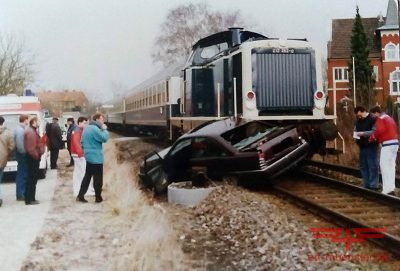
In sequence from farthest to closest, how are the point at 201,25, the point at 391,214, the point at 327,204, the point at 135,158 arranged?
1. the point at 201,25
2. the point at 135,158
3. the point at 327,204
4. the point at 391,214

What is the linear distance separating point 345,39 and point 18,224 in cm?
5178

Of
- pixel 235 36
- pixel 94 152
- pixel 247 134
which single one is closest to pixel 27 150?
pixel 94 152

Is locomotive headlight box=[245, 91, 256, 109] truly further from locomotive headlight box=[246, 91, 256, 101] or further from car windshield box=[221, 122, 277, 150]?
car windshield box=[221, 122, 277, 150]

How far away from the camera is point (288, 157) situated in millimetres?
10602

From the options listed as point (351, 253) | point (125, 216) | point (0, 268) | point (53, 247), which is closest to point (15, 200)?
point (125, 216)

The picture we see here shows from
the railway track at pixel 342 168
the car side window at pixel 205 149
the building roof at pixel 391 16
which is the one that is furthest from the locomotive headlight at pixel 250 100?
the building roof at pixel 391 16

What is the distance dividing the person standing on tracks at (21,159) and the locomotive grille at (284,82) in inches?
198

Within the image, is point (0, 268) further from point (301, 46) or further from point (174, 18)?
point (174, 18)

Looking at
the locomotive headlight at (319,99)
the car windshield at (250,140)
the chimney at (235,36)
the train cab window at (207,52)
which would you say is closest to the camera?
the car windshield at (250,140)

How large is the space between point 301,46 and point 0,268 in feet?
28.8

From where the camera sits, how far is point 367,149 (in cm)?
1038

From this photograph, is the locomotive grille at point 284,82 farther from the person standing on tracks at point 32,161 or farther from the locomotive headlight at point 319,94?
the person standing on tracks at point 32,161

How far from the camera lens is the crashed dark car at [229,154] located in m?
10.4

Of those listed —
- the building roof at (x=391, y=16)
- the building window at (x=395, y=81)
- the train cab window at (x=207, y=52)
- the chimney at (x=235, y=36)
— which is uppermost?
the building roof at (x=391, y=16)
